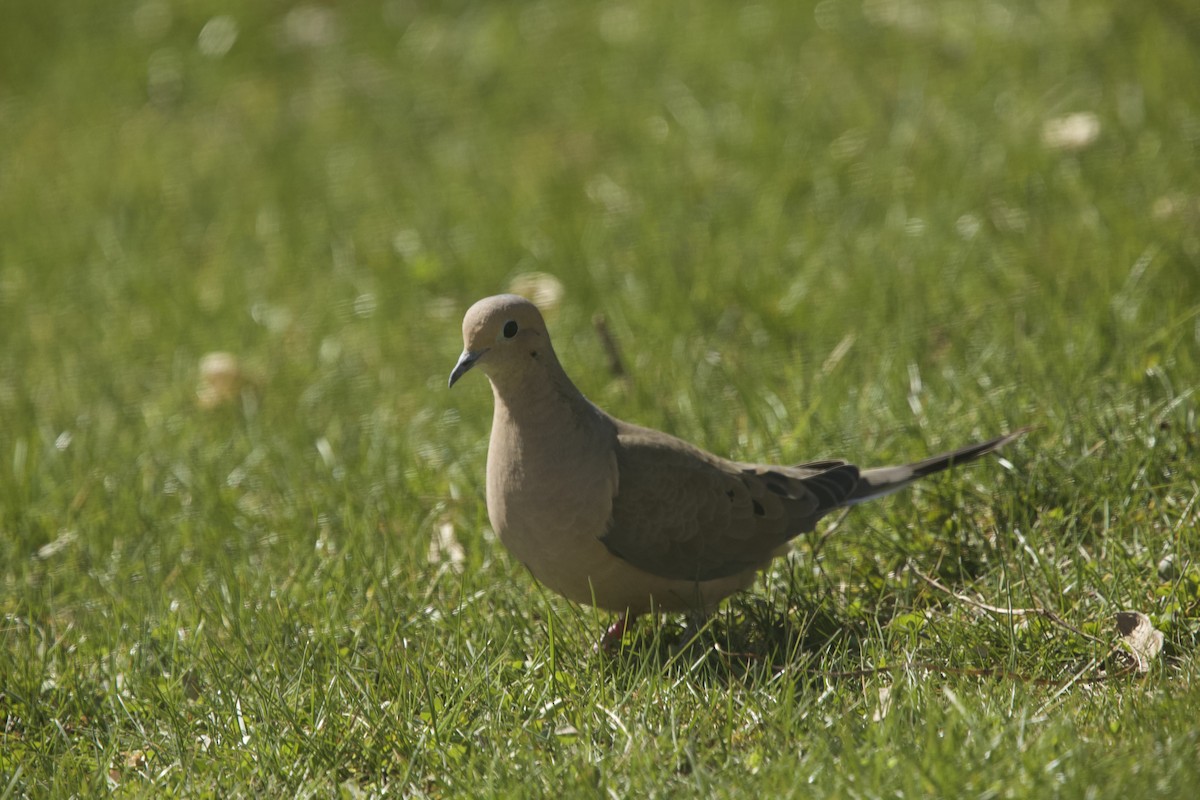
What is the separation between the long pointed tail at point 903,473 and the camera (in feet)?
12.3

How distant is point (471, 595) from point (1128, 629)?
178 cm

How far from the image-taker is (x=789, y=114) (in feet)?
22.2

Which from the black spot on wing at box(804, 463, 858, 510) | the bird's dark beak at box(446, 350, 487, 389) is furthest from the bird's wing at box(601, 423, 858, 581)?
the bird's dark beak at box(446, 350, 487, 389)

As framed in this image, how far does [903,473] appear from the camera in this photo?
379 cm

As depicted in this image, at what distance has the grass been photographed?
10.0 ft

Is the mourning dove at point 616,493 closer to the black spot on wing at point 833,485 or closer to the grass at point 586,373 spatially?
the black spot on wing at point 833,485

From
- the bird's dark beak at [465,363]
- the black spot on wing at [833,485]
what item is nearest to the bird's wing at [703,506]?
the black spot on wing at [833,485]

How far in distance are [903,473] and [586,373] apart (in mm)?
1683

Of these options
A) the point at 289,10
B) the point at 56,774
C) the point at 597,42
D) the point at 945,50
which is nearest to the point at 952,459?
the point at 56,774

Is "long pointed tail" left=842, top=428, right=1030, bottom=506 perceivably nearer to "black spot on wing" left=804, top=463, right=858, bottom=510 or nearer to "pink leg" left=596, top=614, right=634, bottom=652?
"black spot on wing" left=804, top=463, right=858, bottom=510

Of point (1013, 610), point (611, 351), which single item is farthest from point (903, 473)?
point (611, 351)

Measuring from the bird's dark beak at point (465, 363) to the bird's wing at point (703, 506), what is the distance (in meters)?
0.49

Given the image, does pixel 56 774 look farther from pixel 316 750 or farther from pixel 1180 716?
pixel 1180 716

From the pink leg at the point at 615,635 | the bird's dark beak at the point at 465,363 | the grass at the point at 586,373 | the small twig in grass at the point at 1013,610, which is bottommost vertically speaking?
the pink leg at the point at 615,635
